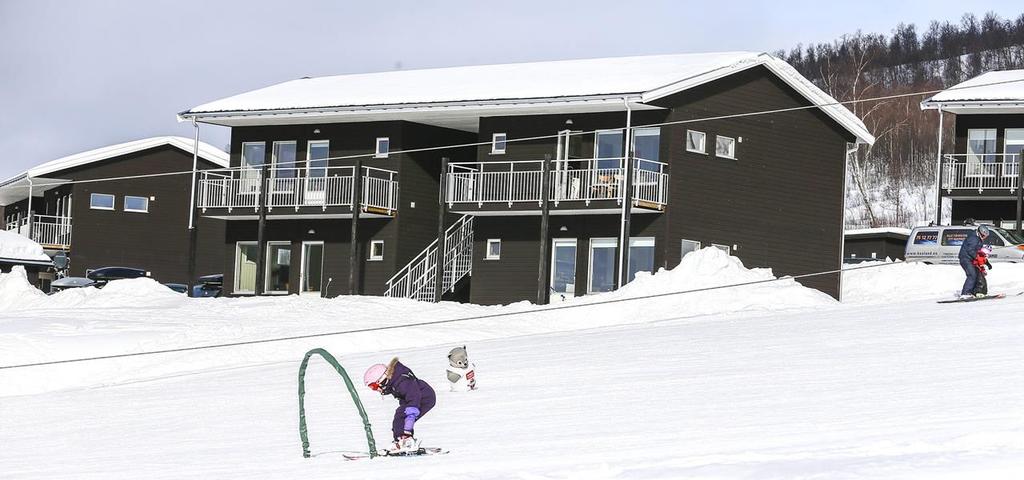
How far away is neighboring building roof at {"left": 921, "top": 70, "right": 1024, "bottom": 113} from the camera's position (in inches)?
1686

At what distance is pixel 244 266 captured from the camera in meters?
43.8

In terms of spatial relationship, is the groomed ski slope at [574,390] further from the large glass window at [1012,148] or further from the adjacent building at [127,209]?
the adjacent building at [127,209]

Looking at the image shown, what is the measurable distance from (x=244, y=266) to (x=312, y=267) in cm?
247

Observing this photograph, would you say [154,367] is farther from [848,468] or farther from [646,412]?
[848,468]

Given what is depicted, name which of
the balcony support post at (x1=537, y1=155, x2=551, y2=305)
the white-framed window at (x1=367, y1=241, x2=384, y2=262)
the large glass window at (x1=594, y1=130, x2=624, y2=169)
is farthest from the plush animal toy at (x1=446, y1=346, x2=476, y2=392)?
the white-framed window at (x1=367, y1=241, x2=384, y2=262)

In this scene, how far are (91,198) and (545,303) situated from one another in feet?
79.5

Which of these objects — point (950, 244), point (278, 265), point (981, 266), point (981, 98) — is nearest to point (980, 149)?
point (981, 98)

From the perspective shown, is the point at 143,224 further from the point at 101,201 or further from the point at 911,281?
the point at 911,281

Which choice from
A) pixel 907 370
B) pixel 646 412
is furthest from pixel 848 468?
pixel 907 370

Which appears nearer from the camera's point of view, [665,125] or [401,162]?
[665,125]

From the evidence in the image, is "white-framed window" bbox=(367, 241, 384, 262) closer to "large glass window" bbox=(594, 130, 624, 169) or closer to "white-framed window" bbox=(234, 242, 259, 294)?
"white-framed window" bbox=(234, 242, 259, 294)

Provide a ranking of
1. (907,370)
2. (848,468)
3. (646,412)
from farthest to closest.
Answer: (907,370) → (646,412) → (848,468)

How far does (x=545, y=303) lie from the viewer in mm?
36031

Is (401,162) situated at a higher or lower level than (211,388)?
higher
